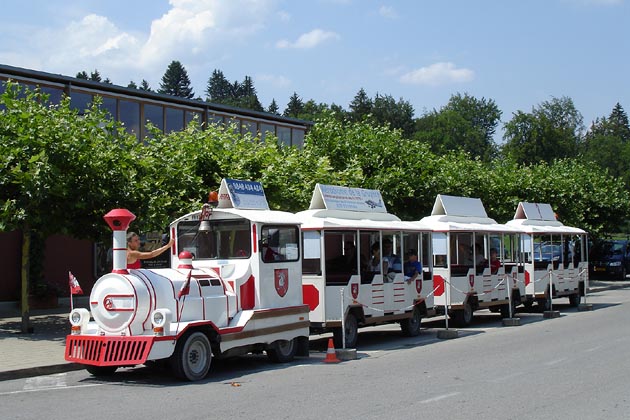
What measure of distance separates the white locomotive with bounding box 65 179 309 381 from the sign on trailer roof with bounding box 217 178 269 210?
0.02m

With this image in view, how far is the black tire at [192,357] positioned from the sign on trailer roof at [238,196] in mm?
2610

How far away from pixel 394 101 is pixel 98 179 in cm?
8911

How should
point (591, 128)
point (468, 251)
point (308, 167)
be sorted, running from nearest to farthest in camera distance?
Result: point (468, 251) < point (308, 167) < point (591, 128)

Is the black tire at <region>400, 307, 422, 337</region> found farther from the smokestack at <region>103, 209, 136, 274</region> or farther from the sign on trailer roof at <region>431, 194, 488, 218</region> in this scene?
the smokestack at <region>103, 209, 136, 274</region>

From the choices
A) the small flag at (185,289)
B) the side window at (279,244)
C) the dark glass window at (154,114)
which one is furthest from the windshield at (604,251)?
the small flag at (185,289)

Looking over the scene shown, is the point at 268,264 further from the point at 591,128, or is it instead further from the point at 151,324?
the point at 591,128

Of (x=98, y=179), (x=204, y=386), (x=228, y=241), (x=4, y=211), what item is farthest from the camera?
(x=98, y=179)

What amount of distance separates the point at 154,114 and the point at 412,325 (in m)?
15.7

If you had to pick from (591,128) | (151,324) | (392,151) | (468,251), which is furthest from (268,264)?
(591,128)

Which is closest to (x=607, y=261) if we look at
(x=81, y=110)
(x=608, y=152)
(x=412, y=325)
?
(x=412, y=325)

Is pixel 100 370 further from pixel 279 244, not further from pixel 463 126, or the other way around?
pixel 463 126

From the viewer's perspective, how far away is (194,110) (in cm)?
3141

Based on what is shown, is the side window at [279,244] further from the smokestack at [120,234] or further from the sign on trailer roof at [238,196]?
the smokestack at [120,234]

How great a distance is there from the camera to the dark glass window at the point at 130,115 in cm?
2839
